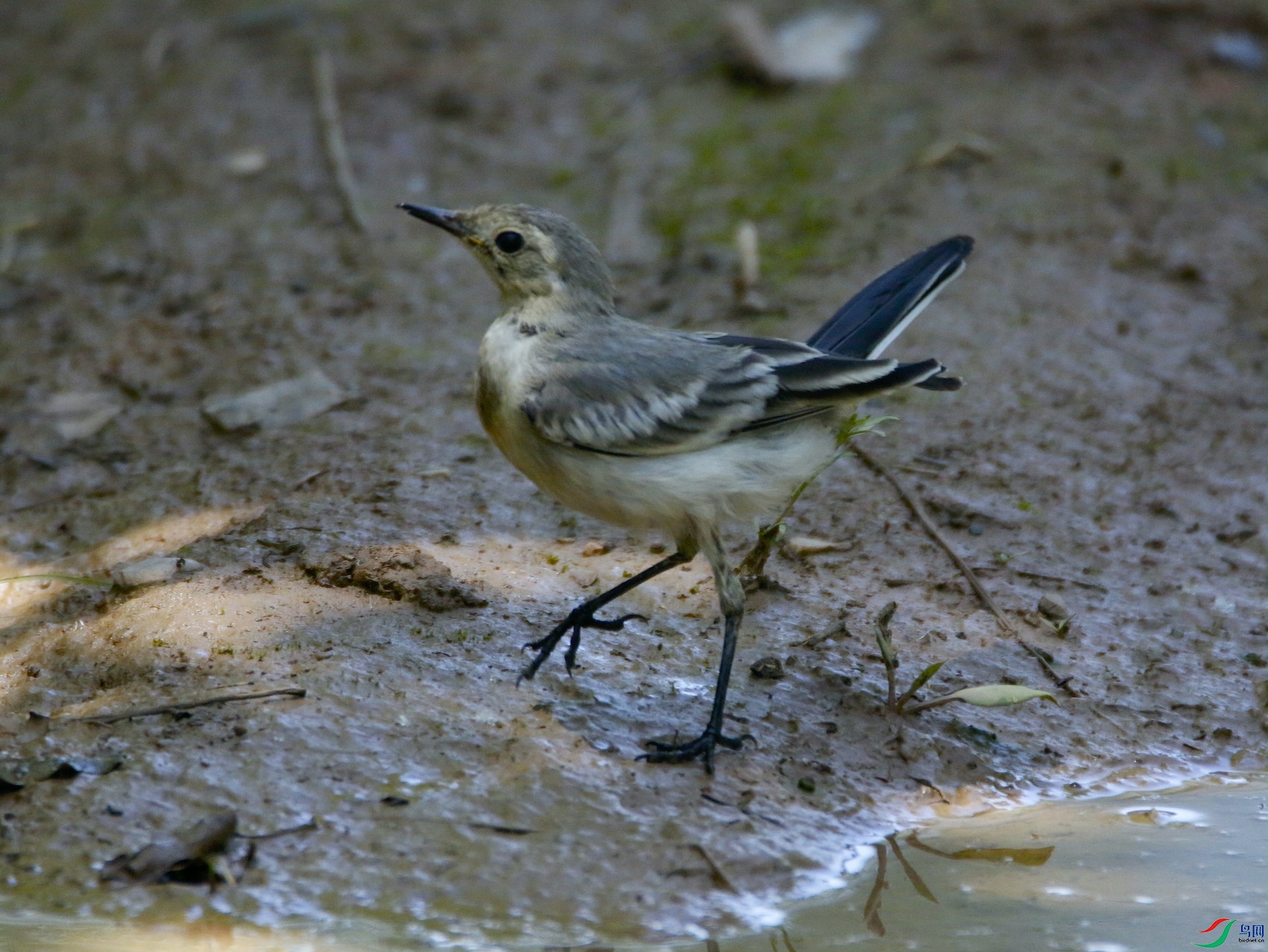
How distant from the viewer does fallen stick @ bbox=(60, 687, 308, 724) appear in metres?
4.26

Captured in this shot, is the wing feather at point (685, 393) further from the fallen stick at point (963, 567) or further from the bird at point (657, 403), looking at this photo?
the fallen stick at point (963, 567)

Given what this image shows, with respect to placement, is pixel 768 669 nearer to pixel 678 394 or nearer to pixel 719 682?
pixel 719 682

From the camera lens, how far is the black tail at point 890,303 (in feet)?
16.8

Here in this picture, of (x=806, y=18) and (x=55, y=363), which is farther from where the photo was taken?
(x=806, y=18)

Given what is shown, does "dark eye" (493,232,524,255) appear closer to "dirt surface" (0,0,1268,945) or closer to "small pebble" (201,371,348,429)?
"dirt surface" (0,0,1268,945)

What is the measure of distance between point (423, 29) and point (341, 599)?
6.46m

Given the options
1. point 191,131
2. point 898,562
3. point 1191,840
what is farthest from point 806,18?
point 1191,840

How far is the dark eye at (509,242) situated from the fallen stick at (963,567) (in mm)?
1710

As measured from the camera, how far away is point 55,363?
7168 mm

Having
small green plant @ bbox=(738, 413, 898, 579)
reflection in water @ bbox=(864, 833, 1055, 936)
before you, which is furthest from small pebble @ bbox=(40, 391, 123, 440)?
reflection in water @ bbox=(864, 833, 1055, 936)

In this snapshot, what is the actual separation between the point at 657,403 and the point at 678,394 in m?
0.08

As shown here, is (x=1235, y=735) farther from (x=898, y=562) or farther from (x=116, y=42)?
(x=116, y=42)

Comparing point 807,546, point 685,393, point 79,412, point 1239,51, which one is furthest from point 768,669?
point 1239,51

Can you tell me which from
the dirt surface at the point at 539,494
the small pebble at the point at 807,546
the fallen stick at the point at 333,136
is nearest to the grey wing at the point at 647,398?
the dirt surface at the point at 539,494
